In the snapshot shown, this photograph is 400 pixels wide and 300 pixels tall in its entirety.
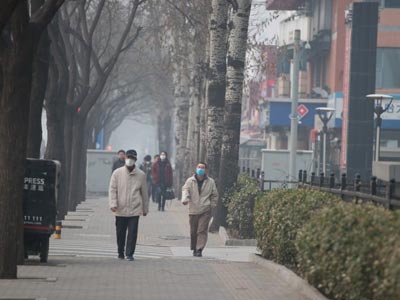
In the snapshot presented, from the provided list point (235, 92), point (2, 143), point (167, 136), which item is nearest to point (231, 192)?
point (235, 92)

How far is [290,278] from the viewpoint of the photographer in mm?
16188

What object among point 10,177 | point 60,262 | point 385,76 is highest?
point 385,76

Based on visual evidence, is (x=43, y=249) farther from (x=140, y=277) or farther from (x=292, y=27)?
(x=292, y=27)

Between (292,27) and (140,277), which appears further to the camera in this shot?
(292,27)

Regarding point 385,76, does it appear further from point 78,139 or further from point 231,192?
point 231,192

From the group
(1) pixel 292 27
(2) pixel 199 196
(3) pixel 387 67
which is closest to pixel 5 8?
(2) pixel 199 196

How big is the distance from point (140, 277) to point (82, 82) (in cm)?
2531

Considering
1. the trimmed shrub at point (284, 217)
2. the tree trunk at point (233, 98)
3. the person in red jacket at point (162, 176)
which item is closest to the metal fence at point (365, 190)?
the trimmed shrub at point (284, 217)

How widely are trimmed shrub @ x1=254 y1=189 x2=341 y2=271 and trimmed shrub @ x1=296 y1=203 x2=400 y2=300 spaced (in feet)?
4.46

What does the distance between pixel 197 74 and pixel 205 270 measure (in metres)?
29.4

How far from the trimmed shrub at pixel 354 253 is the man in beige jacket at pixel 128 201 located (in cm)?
776

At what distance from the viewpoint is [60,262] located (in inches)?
796

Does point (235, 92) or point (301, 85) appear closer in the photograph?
point (235, 92)

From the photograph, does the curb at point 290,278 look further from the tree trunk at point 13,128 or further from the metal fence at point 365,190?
the tree trunk at point 13,128
